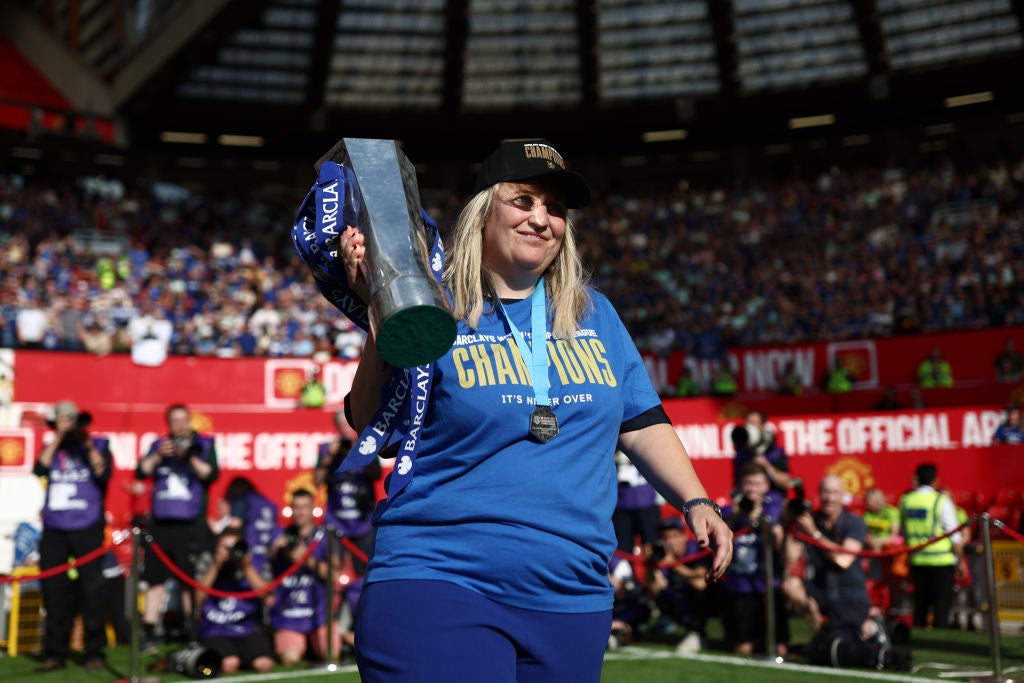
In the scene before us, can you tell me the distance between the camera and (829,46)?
2902 cm

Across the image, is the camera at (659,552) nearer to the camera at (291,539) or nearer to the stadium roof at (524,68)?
the camera at (291,539)

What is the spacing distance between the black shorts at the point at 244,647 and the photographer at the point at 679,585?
336 centimetres

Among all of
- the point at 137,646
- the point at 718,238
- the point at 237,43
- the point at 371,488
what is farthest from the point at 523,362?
the point at 237,43

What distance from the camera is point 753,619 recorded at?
9594mm

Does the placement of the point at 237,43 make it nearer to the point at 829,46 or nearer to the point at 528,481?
the point at 829,46

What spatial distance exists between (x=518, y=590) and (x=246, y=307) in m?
22.5

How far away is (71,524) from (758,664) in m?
5.60

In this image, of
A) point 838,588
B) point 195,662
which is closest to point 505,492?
point 195,662

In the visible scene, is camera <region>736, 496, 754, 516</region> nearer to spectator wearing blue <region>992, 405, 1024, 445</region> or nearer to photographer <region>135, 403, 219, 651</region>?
photographer <region>135, 403, 219, 651</region>

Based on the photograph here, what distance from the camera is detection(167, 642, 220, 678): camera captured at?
866 centimetres

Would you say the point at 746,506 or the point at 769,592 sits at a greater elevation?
the point at 746,506

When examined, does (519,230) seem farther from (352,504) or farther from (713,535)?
(352,504)

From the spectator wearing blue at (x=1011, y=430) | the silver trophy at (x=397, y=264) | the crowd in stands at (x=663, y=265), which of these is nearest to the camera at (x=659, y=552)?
the spectator wearing blue at (x=1011, y=430)

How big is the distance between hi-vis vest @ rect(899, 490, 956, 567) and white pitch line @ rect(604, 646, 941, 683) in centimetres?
257
